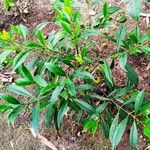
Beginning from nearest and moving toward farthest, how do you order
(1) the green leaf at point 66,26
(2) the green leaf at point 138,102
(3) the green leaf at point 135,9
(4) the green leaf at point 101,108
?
(3) the green leaf at point 135,9, (1) the green leaf at point 66,26, (2) the green leaf at point 138,102, (4) the green leaf at point 101,108

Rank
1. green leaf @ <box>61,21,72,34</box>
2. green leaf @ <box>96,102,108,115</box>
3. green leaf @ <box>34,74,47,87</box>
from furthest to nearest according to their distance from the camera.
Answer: green leaf @ <box>96,102,108,115</box>
green leaf @ <box>34,74,47,87</box>
green leaf @ <box>61,21,72,34</box>

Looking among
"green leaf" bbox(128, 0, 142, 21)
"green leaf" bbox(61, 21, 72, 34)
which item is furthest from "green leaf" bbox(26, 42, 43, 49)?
"green leaf" bbox(128, 0, 142, 21)

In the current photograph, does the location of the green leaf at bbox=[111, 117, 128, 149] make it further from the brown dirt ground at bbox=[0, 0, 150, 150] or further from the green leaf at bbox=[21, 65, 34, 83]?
the green leaf at bbox=[21, 65, 34, 83]

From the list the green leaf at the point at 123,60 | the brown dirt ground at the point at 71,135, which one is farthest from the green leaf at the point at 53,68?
the brown dirt ground at the point at 71,135

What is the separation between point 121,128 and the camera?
2244mm

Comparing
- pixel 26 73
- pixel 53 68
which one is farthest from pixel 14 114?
pixel 53 68

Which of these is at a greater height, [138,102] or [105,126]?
[138,102]

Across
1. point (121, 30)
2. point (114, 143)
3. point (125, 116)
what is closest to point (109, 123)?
point (125, 116)

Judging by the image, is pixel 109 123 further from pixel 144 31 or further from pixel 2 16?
pixel 2 16

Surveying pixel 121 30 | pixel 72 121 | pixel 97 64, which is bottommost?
pixel 72 121

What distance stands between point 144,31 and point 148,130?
1.32 m

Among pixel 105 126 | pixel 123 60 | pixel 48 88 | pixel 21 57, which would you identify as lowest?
pixel 105 126

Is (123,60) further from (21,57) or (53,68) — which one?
(21,57)

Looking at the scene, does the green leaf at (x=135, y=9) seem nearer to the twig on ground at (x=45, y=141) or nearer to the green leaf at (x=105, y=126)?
the green leaf at (x=105, y=126)
